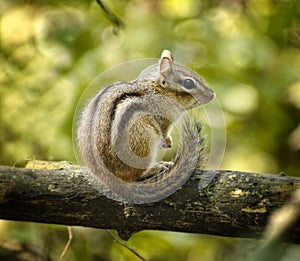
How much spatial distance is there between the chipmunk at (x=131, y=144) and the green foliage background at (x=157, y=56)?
1.39 meters

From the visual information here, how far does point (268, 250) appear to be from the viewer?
2.80ft

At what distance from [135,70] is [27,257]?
0.98m

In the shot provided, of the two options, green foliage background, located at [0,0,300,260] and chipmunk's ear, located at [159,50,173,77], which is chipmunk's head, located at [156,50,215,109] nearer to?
chipmunk's ear, located at [159,50,173,77]

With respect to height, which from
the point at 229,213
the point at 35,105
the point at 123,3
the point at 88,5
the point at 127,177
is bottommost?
the point at 229,213

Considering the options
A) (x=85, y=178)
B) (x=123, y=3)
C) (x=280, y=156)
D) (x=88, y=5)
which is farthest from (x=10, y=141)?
(x=85, y=178)

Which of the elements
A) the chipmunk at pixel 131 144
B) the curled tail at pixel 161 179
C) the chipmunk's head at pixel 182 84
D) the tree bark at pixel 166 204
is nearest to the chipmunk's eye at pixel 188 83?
the chipmunk's head at pixel 182 84

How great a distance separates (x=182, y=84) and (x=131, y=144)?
373 mm

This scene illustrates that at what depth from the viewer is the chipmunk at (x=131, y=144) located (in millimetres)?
1994

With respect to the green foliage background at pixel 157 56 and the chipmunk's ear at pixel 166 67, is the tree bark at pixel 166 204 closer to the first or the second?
the chipmunk's ear at pixel 166 67

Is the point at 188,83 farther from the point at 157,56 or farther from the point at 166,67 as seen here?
the point at 157,56

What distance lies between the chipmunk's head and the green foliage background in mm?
1295

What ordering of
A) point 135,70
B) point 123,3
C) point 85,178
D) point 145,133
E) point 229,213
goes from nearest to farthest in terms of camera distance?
point 229,213
point 85,178
point 145,133
point 135,70
point 123,3

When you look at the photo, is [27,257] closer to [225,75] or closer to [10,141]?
[10,141]

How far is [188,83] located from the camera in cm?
239
